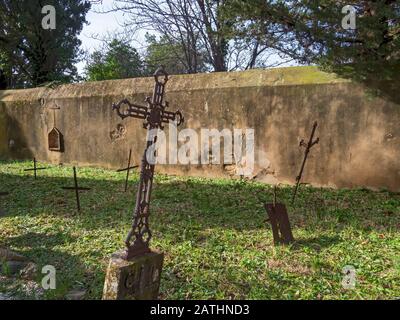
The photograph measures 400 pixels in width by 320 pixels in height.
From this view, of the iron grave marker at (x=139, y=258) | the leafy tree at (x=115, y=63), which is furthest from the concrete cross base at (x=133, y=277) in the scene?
the leafy tree at (x=115, y=63)

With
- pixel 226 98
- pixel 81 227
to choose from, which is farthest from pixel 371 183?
pixel 81 227

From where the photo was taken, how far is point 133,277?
2.95 metres

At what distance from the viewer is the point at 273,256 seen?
414 centimetres

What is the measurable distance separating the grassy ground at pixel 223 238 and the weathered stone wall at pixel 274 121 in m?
→ 0.49

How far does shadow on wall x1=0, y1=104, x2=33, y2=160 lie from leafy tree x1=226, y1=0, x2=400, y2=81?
7.77 m

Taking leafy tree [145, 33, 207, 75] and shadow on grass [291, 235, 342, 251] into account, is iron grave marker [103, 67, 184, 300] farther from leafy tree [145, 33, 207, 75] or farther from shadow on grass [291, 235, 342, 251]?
leafy tree [145, 33, 207, 75]

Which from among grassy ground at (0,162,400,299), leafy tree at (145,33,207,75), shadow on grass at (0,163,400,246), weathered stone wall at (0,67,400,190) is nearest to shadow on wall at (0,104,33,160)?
weathered stone wall at (0,67,400,190)

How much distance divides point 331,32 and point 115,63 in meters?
12.9

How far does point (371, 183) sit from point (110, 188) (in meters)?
4.79

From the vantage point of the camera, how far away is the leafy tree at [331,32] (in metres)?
5.48

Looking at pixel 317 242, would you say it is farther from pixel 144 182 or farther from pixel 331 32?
pixel 331 32

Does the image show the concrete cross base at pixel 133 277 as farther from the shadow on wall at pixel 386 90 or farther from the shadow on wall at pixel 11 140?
the shadow on wall at pixel 11 140

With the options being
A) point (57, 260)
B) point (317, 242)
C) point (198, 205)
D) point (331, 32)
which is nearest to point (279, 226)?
point (317, 242)

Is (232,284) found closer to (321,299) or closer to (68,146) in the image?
(321,299)
